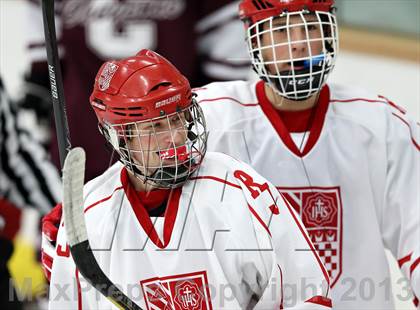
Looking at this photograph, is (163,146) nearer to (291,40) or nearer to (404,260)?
(291,40)

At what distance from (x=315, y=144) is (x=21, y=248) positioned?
1863mm

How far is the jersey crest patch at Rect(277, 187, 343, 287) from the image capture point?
274cm

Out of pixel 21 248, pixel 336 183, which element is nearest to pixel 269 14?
pixel 336 183

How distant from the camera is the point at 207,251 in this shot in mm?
2354

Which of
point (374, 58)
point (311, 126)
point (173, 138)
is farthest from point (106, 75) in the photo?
point (374, 58)

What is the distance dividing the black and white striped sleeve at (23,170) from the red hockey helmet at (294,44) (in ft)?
3.56

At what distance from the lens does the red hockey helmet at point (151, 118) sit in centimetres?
230

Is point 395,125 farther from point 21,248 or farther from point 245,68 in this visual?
point 21,248

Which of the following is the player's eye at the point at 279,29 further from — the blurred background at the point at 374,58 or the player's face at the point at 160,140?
the blurred background at the point at 374,58

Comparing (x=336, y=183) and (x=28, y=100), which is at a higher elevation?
(x=336, y=183)

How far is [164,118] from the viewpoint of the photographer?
90.9 inches

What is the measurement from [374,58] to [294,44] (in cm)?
215

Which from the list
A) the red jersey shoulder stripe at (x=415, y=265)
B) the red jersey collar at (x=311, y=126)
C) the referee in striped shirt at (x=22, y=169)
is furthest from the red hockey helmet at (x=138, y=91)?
the referee in striped shirt at (x=22, y=169)

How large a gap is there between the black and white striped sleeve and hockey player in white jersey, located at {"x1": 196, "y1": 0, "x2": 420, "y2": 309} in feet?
3.14
